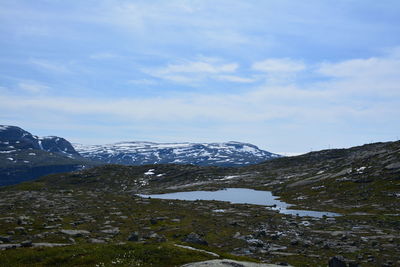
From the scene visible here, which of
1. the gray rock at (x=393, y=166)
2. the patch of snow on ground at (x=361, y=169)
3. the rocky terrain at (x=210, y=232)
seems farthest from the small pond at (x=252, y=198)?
the gray rock at (x=393, y=166)

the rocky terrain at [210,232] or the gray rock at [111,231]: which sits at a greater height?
the rocky terrain at [210,232]

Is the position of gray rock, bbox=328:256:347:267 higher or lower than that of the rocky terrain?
higher

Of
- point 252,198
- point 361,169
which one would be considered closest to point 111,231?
point 252,198

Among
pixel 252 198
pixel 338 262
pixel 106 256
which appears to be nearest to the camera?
pixel 338 262

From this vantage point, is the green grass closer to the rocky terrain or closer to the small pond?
the rocky terrain

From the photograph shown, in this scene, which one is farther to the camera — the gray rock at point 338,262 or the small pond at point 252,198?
the small pond at point 252,198

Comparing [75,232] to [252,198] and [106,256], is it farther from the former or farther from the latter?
[252,198]

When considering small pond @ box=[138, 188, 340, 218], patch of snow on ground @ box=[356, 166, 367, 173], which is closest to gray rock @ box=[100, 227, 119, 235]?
small pond @ box=[138, 188, 340, 218]

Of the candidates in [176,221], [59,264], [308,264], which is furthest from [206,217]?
[59,264]

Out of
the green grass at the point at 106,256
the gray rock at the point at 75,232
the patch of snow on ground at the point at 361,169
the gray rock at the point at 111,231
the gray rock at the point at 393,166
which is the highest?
the gray rock at the point at 393,166

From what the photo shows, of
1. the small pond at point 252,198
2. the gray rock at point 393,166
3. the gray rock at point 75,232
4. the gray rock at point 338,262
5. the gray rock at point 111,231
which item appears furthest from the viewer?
the gray rock at point 393,166

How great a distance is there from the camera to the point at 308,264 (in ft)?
104

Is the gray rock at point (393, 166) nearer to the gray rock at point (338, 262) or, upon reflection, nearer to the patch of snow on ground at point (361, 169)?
the patch of snow on ground at point (361, 169)

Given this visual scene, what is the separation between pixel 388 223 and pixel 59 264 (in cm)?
4652
